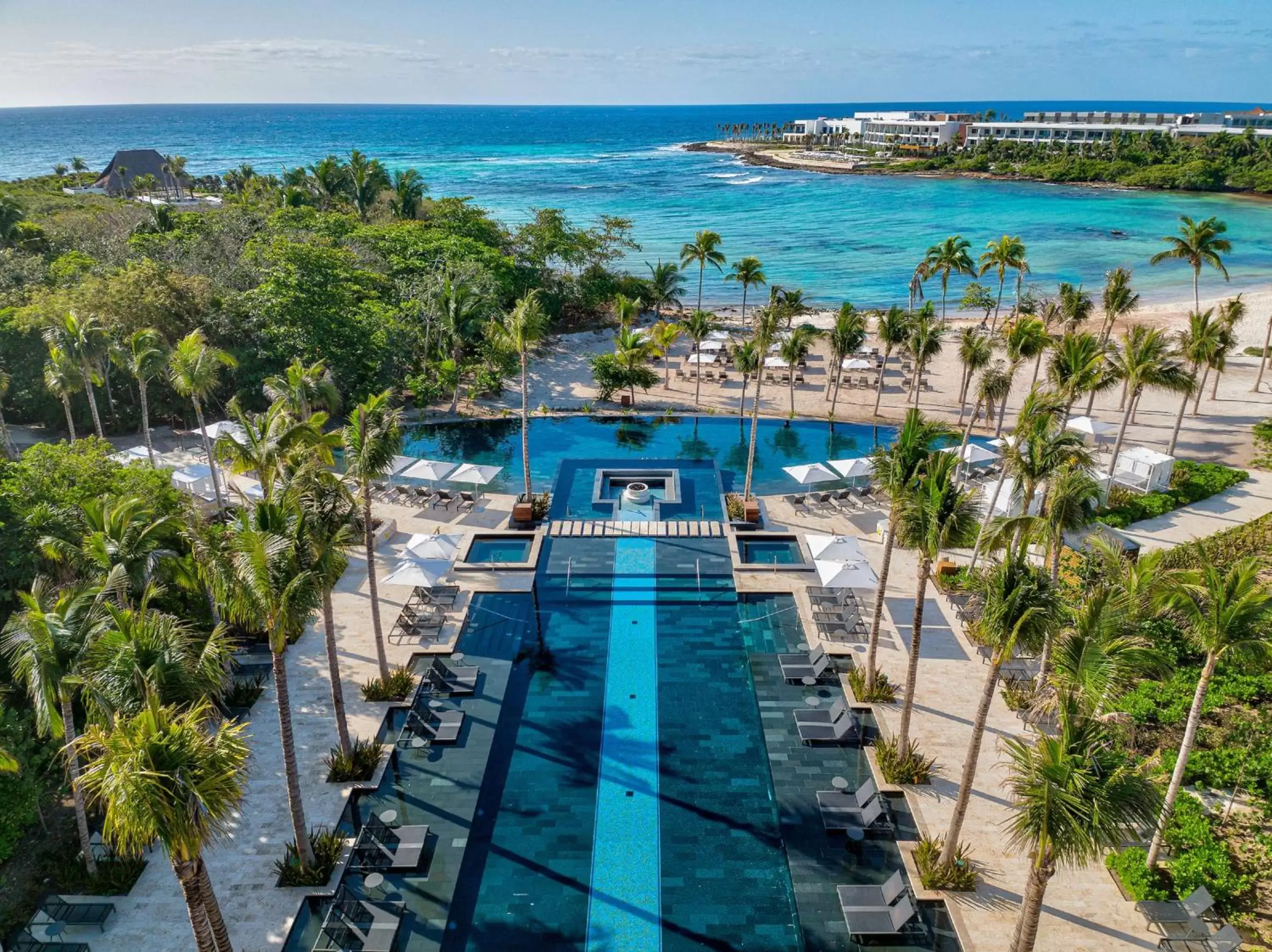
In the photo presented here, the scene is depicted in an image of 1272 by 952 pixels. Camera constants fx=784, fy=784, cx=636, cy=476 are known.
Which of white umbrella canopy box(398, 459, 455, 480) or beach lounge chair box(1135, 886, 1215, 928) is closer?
beach lounge chair box(1135, 886, 1215, 928)

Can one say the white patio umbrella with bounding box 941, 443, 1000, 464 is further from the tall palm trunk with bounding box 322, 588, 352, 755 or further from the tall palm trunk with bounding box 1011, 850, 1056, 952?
the tall palm trunk with bounding box 322, 588, 352, 755

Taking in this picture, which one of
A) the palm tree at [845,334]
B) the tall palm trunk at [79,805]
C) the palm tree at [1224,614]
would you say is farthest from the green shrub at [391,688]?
the palm tree at [845,334]

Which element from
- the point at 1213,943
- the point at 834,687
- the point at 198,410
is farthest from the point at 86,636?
the point at 1213,943

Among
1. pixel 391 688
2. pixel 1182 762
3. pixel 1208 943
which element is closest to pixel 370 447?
pixel 391 688

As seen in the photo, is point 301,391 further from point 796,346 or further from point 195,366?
point 796,346

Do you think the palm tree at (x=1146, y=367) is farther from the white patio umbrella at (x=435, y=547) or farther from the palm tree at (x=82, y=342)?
the palm tree at (x=82, y=342)

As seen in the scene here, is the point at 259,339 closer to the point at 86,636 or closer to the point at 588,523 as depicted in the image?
the point at 588,523

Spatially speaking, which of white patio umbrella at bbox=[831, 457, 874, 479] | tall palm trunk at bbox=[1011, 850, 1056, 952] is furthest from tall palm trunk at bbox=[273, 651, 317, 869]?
white patio umbrella at bbox=[831, 457, 874, 479]
